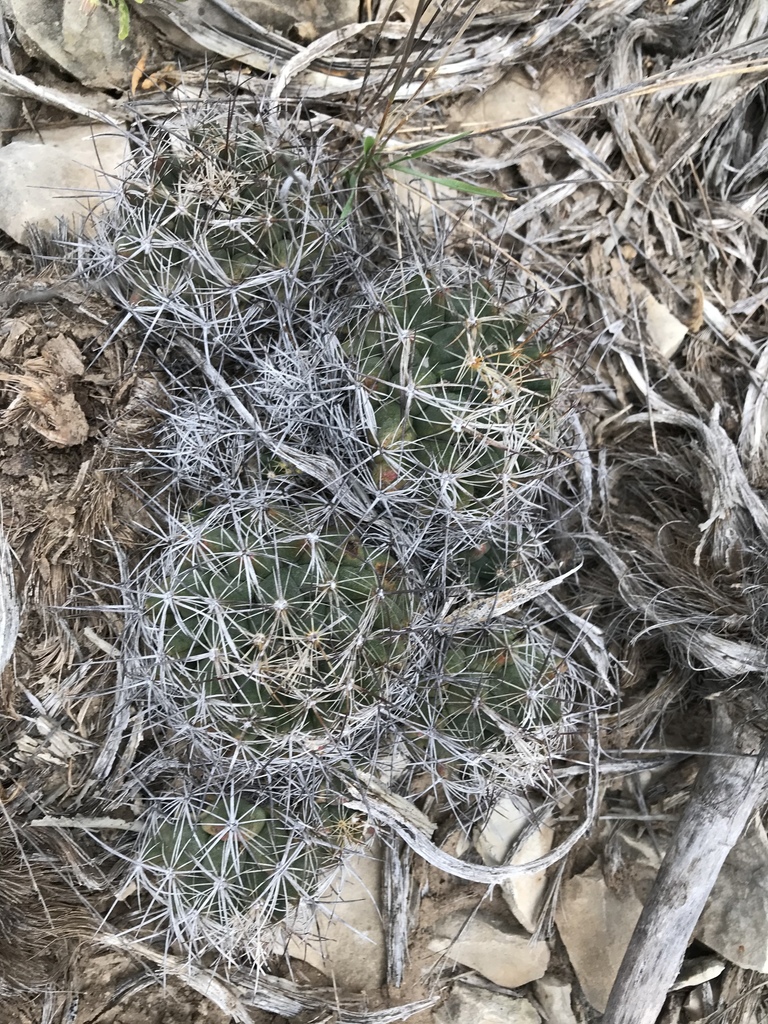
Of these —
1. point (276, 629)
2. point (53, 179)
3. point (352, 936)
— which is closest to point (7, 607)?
point (276, 629)

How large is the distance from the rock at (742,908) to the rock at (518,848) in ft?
1.54

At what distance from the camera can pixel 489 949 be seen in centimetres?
196

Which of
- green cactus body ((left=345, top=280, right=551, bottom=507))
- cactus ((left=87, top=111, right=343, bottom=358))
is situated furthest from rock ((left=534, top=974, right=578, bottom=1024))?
cactus ((left=87, top=111, right=343, bottom=358))

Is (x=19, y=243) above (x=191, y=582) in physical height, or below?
above

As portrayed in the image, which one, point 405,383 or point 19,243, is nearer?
point 405,383

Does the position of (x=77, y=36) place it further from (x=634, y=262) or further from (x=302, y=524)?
(x=634, y=262)

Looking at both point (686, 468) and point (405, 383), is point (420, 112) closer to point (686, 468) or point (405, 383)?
point (405, 383)

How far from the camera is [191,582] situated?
4.83ft

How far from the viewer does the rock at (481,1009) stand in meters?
1.90

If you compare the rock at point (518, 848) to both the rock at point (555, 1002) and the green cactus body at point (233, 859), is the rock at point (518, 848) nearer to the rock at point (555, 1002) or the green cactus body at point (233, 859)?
the rock at point (555, 1002)

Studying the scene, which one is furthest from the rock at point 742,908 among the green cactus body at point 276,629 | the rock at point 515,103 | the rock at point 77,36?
the rock at point 77,36

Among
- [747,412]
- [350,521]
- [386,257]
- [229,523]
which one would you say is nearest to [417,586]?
[350,521]

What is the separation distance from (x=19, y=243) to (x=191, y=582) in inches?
39.4

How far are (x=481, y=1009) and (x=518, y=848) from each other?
0.42 meters
